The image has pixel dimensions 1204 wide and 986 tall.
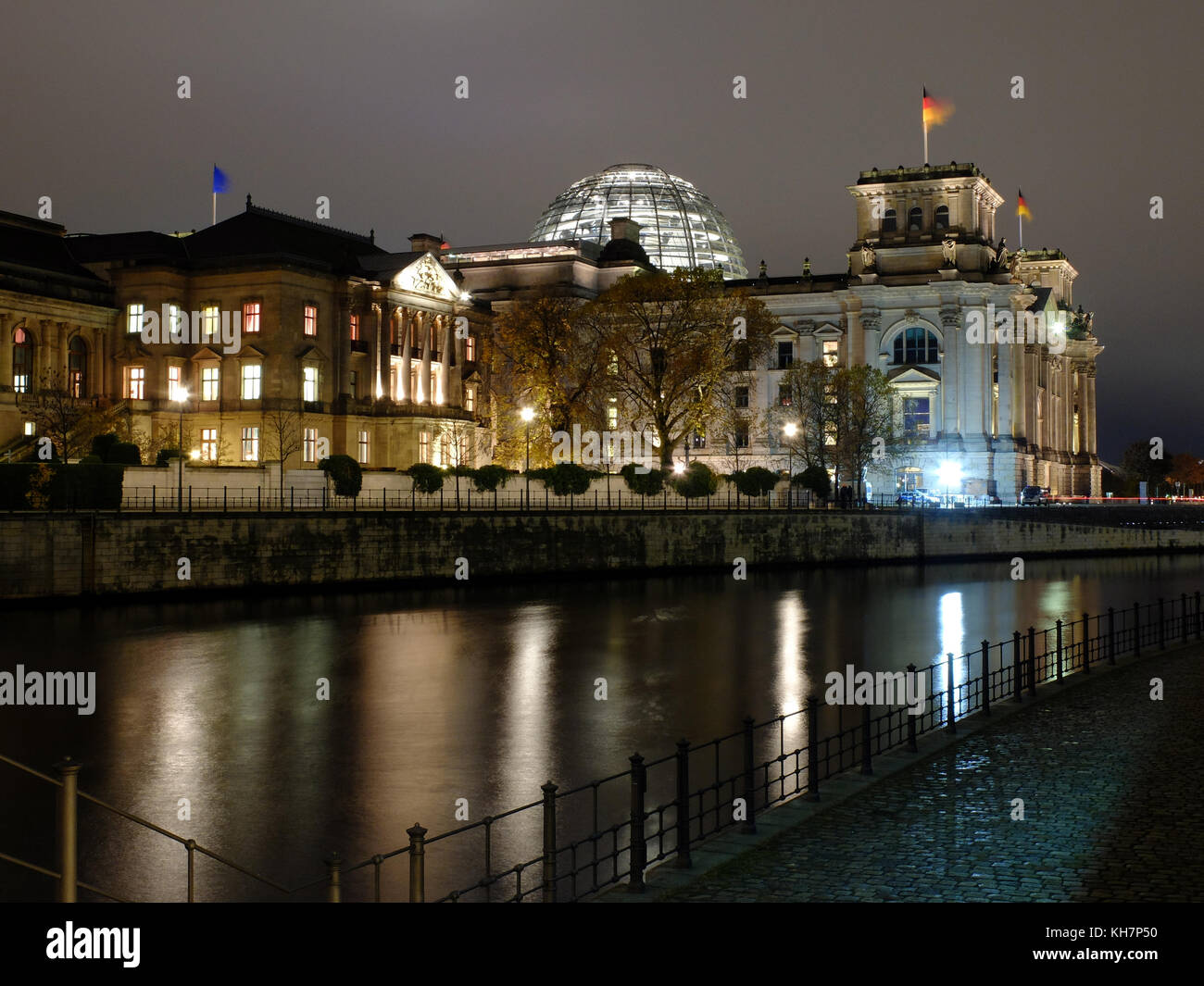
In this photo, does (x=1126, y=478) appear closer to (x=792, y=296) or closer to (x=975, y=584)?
(x=792, y=296)

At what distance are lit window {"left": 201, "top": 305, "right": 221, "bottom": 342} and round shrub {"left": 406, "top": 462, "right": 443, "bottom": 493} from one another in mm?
25156

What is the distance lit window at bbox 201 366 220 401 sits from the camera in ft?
268

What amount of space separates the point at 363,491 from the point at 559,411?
768 inches

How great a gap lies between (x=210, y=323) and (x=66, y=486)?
114ft

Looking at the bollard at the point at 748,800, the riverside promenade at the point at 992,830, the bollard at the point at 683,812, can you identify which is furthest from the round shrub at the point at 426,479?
the bollard at the point at 683,812

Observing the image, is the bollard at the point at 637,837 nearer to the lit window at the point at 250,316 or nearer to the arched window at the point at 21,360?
the arched window at the point at 21,360

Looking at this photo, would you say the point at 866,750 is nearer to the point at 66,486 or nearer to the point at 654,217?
the point at 66,486

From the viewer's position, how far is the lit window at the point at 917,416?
111250mm

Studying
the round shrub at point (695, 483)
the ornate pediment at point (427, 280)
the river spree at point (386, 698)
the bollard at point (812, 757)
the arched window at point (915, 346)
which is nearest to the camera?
the bollard at point (812, 757)

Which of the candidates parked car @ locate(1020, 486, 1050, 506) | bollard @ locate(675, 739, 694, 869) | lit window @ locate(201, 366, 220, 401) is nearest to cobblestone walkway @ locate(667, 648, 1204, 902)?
bollard @ locate(675, 739, 694, 869)

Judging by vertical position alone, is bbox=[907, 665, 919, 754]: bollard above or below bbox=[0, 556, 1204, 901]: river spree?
above

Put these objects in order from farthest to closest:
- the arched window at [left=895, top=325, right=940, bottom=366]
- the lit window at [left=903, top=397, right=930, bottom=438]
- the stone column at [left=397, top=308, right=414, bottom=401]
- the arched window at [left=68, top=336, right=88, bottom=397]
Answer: the arched window at [left=895, top=325, right=940, bottom=366], the lit window at [left=903, top=397, right=930, bottom=438], the stone column at [left=397, top=308, right=414, bottom=401], the arched window at [left=68, top=336, right=88, bottom=397]

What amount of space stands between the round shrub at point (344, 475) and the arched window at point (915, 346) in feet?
214

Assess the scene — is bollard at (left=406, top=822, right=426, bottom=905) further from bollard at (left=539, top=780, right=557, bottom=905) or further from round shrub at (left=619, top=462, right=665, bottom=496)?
round shrub at (left=619, top=462, right=665, bottom=496)
